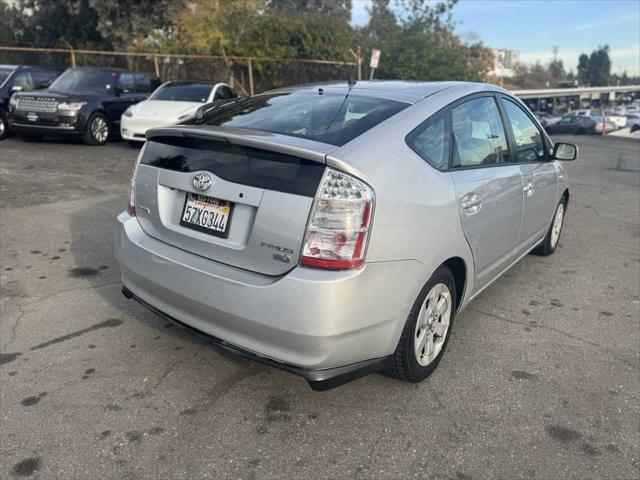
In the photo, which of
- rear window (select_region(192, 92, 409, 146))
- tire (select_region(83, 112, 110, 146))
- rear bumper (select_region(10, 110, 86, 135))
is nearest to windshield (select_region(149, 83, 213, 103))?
tire (select_region(83, 112, 110, 146))

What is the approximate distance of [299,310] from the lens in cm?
248

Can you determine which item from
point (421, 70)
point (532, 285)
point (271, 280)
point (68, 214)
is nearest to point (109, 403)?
point (271, 280)

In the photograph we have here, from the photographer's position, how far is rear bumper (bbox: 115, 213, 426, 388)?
2.48m

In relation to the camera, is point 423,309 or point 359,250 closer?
point 359,250

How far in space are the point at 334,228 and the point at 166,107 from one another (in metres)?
9.87

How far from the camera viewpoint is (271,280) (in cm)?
257

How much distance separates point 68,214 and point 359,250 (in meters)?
5.09

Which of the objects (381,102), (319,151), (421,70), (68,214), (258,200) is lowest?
(68,214)

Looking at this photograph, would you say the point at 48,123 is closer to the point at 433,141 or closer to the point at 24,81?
the point at 24,81

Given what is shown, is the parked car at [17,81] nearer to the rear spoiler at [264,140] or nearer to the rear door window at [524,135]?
the rear spoiler at [264,140]

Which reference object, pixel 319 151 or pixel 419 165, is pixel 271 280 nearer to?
pixel 319 151

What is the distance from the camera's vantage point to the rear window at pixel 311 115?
113 inches

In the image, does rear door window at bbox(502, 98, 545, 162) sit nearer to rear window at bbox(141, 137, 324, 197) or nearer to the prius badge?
rear window at bbox(141, 137, 324, 197)

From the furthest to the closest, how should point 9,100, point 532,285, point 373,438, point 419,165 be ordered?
point 9,100
point 532,285
point 419,165
point 373,438
